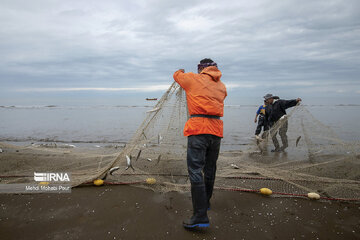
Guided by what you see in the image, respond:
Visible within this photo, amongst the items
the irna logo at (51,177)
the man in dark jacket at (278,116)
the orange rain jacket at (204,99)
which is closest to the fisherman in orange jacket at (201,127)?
the orange rain jacket at (204,99)

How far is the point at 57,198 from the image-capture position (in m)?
3.50

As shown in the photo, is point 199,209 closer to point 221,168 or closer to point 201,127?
point 201,127

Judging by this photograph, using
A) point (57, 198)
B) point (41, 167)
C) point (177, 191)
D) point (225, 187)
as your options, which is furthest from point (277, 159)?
point (41, 167)

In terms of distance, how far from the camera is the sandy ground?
263 cm

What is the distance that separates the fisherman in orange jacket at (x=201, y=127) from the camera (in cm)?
264

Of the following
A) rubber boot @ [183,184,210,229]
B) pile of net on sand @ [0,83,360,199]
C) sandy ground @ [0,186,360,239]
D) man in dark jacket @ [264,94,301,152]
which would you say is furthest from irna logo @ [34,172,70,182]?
man in dark jacket @ [264,94,301,152]

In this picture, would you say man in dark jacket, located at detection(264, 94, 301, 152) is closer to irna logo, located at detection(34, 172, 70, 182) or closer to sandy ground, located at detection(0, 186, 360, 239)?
sandy ground, located at detection(0, 186, 360, 239)

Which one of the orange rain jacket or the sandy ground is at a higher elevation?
the orange rain jacket

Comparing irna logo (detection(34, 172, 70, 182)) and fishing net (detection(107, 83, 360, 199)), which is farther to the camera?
irna logo (detection(34, 172, 70, 182))

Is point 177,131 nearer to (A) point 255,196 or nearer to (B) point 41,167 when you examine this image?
(A) point 255,196

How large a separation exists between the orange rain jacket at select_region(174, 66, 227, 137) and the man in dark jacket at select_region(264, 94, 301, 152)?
12.5 feet

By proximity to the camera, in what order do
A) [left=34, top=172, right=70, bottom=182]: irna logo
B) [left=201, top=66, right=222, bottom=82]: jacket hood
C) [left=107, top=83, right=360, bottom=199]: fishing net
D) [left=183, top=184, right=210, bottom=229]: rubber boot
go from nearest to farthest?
[left=183, top=184, right=210, bottom=229]: rubber boot → [left=201, top=66, right=222, bottom=82]: jacket hood → [left=107, top=83, right=360, bottom=199]: fishing net → [left=34, top=172, right=70, bottom=182]: irna logo

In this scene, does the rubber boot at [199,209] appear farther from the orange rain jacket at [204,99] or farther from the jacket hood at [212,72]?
the jacket hood at [212,72]

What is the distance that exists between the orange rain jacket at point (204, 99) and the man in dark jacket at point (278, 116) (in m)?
3.82
